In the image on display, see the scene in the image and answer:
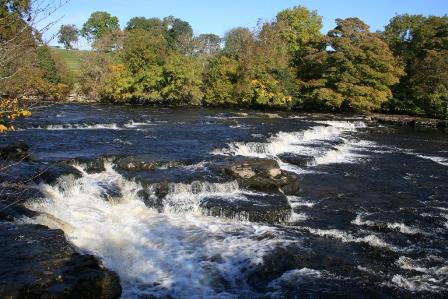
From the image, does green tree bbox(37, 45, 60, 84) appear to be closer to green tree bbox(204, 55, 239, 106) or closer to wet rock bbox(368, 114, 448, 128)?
green tree bbox(204, 55, 239, 106)

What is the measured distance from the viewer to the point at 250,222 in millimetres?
13305

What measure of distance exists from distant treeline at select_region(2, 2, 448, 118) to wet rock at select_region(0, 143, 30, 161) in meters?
24.4

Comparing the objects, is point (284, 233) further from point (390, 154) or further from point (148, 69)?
point (148, 69)

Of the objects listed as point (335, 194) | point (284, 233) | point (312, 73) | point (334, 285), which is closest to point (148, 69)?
point (312, 73)

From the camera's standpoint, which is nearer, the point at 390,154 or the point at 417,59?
the point at 390,154

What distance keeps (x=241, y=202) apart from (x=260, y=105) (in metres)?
35.3

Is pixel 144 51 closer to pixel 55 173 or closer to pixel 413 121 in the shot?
pixel 413 121

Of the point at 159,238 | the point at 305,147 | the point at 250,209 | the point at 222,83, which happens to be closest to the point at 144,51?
the point at 222,83

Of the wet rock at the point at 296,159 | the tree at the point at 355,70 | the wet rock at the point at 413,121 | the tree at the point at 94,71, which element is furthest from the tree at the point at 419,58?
the tree at the point at 94,71

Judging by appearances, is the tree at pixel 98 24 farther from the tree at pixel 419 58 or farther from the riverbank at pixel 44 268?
the riverbank at pixel 44 268

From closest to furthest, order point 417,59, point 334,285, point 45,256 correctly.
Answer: point 45,256 < point 334,285 < point 417,59

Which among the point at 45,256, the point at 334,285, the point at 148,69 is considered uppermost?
the point at 148,69

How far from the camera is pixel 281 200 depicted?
1480 cm

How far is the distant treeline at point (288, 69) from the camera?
42.3 m
